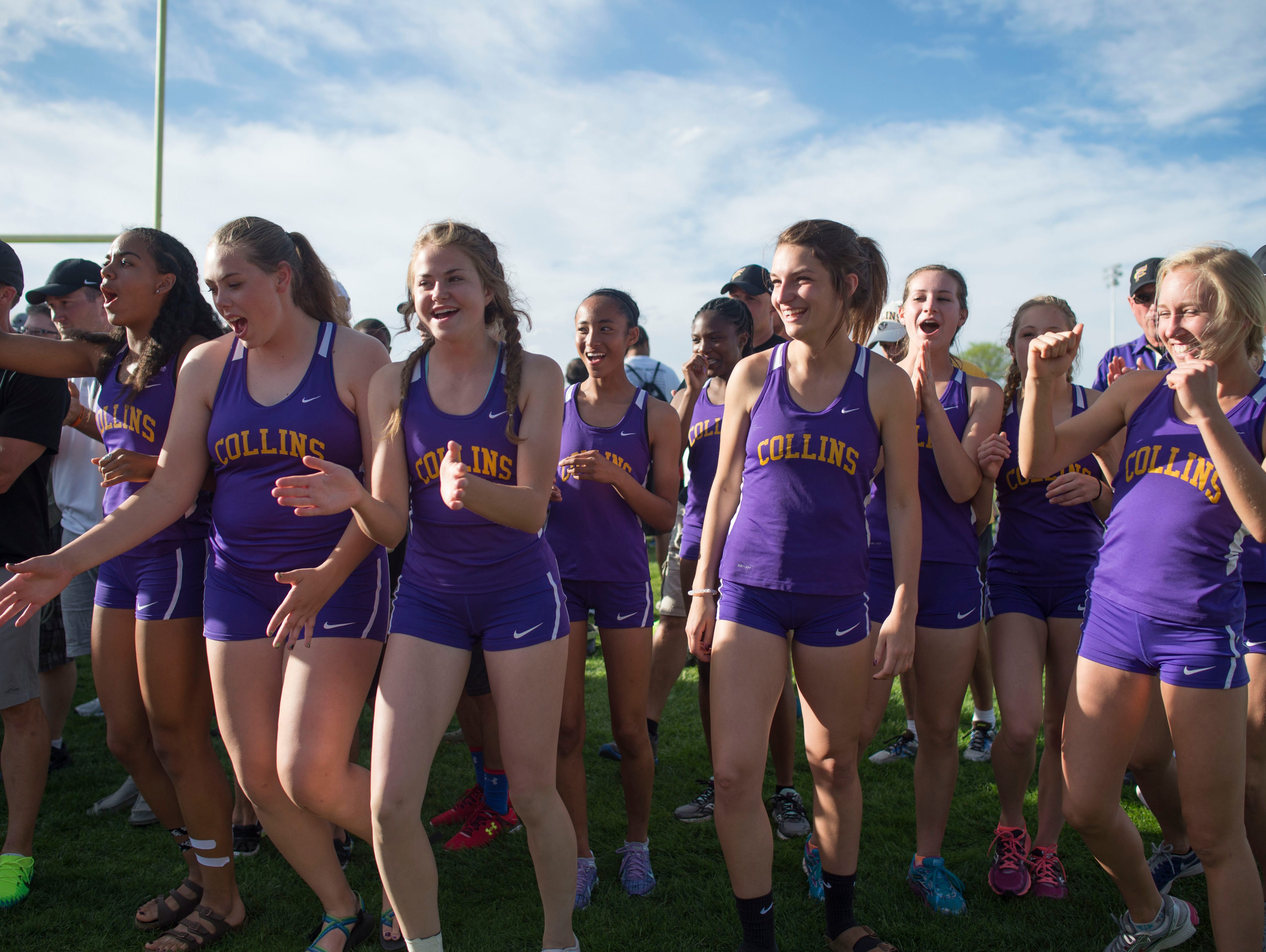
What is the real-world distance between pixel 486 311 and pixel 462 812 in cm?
275

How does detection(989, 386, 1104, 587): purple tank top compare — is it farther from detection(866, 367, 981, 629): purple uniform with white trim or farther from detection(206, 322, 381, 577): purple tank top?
detection(206, 322, 381, 577): purple tank top

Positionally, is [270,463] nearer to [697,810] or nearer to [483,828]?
[483,828]

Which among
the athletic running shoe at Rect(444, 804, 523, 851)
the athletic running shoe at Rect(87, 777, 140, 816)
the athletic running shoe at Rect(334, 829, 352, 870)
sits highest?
the athletic running shoe at Rect(444, 804, 523, 851)

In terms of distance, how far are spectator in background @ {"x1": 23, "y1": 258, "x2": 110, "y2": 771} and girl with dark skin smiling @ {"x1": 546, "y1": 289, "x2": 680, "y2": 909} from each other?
8.33ft

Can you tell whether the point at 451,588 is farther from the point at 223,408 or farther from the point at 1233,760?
the point at 1233,760

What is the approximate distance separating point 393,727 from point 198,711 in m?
1.22

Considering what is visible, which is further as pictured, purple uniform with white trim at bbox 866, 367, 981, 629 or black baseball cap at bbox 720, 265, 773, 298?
black baseball cap at bbox 720, 265, 773, 298

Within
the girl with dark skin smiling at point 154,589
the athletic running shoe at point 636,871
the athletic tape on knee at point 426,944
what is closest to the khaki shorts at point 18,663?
the girl with dark skin smiling at point 154,589

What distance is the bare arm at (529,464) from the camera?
2.62m

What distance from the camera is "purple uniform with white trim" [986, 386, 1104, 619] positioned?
3.66 meters

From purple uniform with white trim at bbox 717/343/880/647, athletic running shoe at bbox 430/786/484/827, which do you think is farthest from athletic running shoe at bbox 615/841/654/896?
purple uniform with white trim at bbox 717/343/880/647

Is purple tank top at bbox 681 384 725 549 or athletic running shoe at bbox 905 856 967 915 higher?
purple tank top at bbox 681 384 725 549

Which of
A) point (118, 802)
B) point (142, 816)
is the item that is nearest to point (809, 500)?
point (142, 816)

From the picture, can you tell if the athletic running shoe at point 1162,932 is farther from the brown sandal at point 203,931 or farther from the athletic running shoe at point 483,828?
the brown sandal at point 203,931
